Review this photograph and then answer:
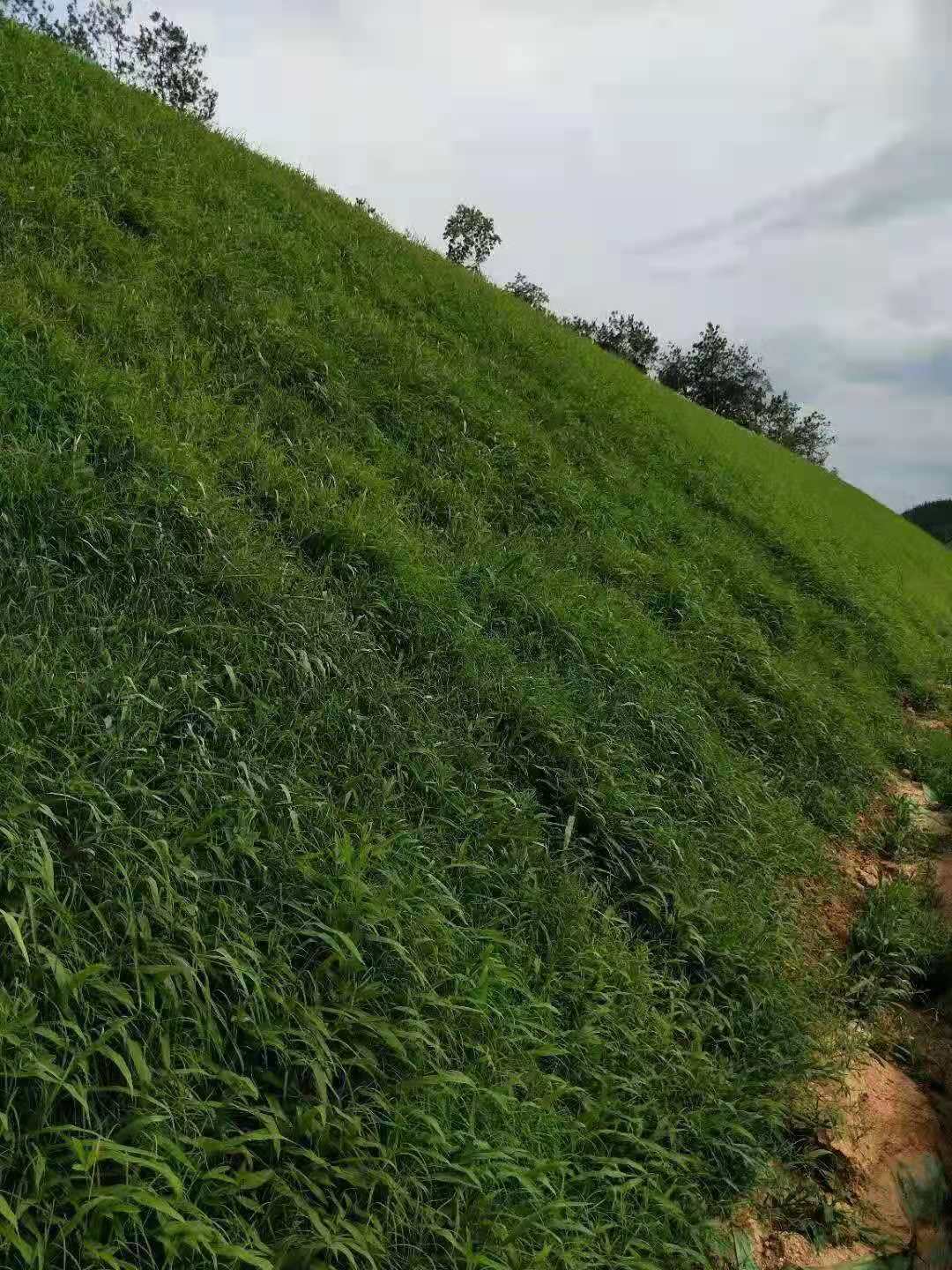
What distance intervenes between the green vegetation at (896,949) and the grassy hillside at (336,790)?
0.44m

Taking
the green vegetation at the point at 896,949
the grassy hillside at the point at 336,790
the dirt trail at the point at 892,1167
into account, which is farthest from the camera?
the green vegetation at the point at 896,949

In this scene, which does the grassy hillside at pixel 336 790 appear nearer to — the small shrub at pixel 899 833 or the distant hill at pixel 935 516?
the small shrub at pixel 899 833

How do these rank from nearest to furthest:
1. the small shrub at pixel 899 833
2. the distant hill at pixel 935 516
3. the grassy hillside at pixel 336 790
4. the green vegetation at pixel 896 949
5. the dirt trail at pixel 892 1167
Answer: the grassy hillside at pixel 336 790
the dirt trail at pixel 892 1167
the green vegetation at pixel 896 949
the small shrub at pixel 899 833
the distant hill at pixel 935 516

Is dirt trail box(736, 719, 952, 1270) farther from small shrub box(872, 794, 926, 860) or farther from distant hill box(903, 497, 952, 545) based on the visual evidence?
distant hill box(903, 497, 952, 545)

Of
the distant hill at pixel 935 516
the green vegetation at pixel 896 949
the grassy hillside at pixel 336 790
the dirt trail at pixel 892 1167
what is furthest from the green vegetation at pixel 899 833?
the distant hill at pixel 935 516

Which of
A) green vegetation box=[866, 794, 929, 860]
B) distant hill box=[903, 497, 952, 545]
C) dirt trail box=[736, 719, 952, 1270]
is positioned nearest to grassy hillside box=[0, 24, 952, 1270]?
dirt trail box=[736, 719, 952, 1270]

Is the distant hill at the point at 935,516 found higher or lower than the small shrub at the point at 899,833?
higher

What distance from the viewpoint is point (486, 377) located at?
33.2 ft

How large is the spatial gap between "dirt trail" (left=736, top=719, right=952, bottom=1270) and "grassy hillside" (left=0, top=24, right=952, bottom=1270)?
10.1 inches

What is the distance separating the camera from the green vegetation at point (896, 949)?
498 centimetres

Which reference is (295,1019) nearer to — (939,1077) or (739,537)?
(939,1077)

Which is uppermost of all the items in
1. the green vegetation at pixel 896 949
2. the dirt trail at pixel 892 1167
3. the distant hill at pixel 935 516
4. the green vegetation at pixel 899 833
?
the distant hill at pixel 935 516

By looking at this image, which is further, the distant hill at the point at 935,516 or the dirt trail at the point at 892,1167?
the distant hill at the point at 935,516

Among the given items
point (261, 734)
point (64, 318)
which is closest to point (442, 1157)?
point (261, 734)
